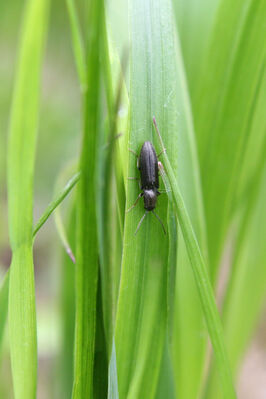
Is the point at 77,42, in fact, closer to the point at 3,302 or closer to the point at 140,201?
the point at 140,201

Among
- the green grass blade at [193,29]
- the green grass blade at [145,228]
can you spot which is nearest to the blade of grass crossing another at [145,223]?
the green grass blade at [145,228]

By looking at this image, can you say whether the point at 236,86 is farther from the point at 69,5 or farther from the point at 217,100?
the point at 69,5

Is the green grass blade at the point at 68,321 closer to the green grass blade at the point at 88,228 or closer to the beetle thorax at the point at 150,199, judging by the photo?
the beetle thorax at the point at 150,199

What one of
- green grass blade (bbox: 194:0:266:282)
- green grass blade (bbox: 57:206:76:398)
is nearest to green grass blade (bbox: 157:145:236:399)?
green grass blade (bbox: 194:0:266:282)

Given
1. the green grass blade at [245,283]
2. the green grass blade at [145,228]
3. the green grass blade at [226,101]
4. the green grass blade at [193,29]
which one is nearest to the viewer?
the green grass blade at [145,228]

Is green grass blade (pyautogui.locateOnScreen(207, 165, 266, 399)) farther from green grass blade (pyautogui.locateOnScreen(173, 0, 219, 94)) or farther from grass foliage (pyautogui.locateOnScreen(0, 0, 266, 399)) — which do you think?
green grass blade (pyautogui.locateOnScreen(173, 0, 219, 94))

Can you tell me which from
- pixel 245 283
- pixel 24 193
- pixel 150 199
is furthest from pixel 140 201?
pixel 245 283
